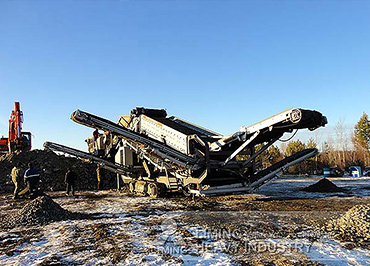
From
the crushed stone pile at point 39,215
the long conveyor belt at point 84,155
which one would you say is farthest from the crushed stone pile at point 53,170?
the crushed stone pile at point 39,215

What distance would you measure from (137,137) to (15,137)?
1494 centimetres

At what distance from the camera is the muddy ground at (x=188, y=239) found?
14.0ft

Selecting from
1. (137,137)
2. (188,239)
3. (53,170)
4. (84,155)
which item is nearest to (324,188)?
(137,137)

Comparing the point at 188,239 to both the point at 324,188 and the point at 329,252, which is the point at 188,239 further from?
the point at 324,188

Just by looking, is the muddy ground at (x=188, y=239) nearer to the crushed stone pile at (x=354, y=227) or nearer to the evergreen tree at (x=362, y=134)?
the crushed stone pile at (x=354, y=227)

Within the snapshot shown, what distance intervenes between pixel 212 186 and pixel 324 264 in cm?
526

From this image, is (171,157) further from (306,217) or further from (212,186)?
(306,217)

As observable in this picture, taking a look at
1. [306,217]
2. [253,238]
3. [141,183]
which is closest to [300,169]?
[141,183]

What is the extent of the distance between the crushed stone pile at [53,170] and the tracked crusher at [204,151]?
581cm

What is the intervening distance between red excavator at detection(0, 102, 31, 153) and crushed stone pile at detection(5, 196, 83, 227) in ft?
49.2

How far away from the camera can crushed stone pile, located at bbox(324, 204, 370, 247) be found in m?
5.07

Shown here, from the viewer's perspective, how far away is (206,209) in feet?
27.4

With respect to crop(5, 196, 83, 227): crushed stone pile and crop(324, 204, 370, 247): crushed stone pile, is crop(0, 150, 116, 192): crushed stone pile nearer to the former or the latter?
crop(5, 196, 83, 227): crushed stone pile

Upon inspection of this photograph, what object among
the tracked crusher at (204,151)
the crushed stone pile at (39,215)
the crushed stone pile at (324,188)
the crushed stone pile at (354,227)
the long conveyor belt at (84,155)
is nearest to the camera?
the crushed stone pile at (354,227)
